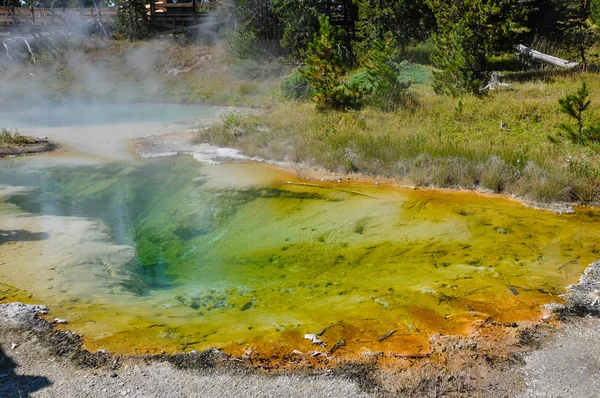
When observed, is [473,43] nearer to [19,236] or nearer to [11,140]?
[19,236]

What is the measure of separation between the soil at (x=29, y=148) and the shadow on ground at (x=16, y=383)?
30.5ft

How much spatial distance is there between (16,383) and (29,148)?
32.5 ft

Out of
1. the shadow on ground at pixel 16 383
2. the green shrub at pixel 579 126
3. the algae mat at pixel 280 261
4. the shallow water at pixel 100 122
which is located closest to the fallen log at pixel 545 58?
the green shrub at pixel 579 126

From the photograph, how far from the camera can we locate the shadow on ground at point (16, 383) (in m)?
3.87

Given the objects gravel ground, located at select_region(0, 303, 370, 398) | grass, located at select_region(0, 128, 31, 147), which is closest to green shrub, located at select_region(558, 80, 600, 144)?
gravel ground, located at select_region(0, 303, 370, 398)

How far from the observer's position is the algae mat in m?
4.79

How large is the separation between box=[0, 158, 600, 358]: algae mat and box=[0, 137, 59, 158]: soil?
10.1 feet

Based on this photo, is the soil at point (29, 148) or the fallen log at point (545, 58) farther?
the fallen log at point (545, 58)

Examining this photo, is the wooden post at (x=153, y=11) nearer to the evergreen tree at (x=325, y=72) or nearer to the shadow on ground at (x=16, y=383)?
the evergreen tree at (x=325, y=72)

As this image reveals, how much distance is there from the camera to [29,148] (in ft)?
40.9

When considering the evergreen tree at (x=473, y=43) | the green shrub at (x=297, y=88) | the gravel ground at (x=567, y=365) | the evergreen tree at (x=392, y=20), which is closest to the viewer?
the gravel ground at (x=567, y=365)

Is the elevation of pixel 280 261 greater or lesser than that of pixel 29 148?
lesser

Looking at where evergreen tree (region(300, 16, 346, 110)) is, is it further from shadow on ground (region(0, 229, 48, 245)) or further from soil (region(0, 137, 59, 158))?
shadow on ground (region(0, 229, 48, 245))

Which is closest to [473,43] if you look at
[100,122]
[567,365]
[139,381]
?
[567,365]
